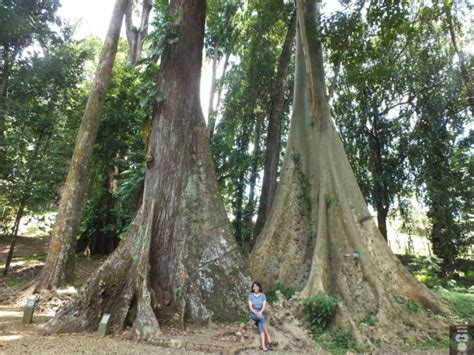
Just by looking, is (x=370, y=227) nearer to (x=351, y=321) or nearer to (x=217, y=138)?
(x=351, y=321)

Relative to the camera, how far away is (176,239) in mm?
6297

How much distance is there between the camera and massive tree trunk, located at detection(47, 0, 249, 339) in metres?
5.43

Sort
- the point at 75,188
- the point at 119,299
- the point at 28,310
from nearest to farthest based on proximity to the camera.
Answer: the point at 119,299 < the point at 28,310 < the point at 75,188

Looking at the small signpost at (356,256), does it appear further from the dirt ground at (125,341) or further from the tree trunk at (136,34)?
the tree trunk at (136,34)

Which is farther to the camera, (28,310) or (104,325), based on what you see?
(28,310)

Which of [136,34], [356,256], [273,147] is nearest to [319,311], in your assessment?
[356,256]

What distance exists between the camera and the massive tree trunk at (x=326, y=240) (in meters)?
6.06

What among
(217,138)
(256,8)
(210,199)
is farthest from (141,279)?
(256,8)

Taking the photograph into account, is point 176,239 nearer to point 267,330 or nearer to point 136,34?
point 267,330

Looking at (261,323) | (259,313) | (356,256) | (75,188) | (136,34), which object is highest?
(136,34)

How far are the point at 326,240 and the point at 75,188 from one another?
18.1ft

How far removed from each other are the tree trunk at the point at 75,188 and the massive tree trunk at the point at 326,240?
160 inches

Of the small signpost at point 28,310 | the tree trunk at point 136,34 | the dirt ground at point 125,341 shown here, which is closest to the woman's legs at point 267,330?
the dirt ground at point 125,341

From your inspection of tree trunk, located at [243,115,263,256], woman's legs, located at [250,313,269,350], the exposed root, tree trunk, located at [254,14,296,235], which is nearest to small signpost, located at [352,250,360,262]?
woman's legs, located at [250,313,269,350]
